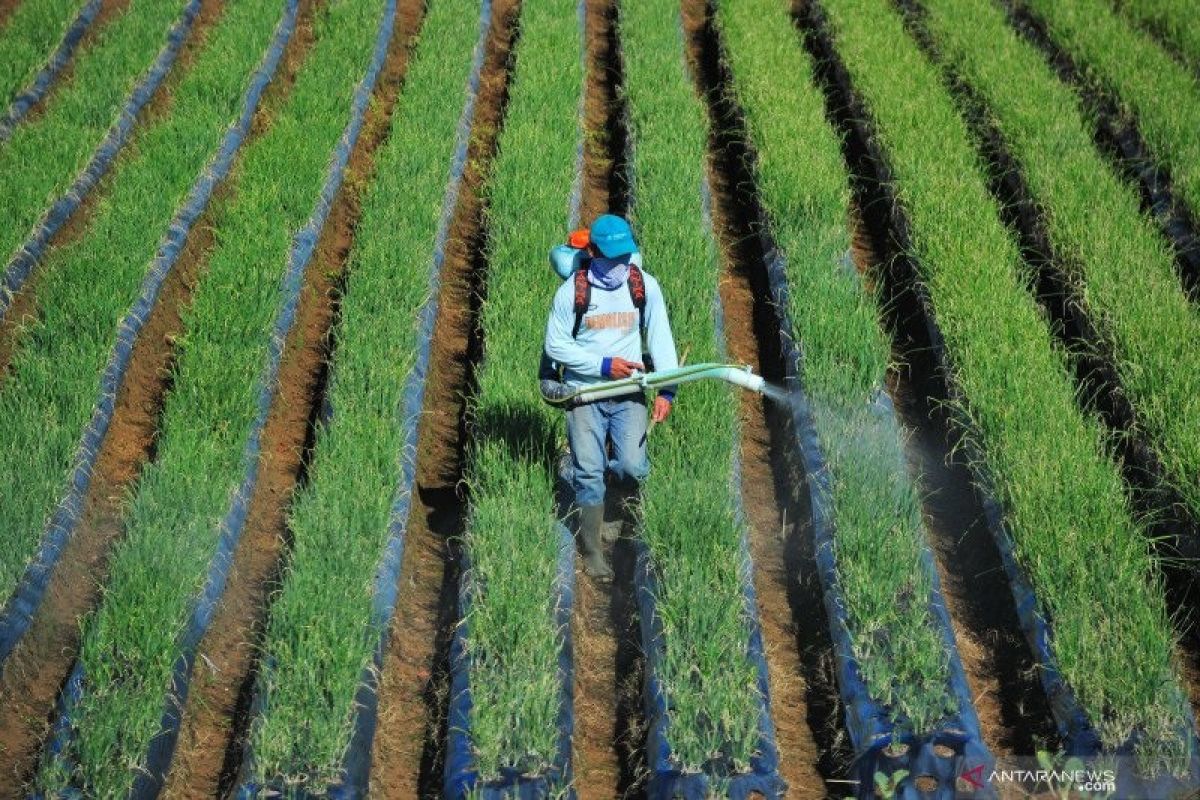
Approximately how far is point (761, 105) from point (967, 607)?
4.04 metres

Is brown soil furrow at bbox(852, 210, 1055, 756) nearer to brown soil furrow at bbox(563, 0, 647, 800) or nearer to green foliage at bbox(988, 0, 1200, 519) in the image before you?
green foliage at bbox(988, 0, 1200, 519)

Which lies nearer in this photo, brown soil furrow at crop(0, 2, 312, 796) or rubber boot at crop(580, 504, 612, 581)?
brown soil furrow at crop(0, 2, 312, 796)

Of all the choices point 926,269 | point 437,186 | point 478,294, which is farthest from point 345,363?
point 926,269

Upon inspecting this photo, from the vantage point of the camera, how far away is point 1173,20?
32.0ft

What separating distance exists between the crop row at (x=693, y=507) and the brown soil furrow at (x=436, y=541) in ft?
2.56

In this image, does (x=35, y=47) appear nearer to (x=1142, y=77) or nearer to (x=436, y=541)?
(x=436, y=541)

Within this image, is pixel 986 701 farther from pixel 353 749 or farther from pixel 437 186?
pixel 437 186

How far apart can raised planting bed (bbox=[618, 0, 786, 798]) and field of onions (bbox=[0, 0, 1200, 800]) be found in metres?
0.02

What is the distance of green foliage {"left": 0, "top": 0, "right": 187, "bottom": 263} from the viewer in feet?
24.8

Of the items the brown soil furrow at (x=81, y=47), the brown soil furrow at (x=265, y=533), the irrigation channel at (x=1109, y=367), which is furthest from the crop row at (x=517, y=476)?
the brown soil furrow at (x=81, y=47)

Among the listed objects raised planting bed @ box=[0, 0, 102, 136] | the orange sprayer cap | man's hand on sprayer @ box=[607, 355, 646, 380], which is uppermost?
raised planting bed @ box=[0, 0, 102, 136]

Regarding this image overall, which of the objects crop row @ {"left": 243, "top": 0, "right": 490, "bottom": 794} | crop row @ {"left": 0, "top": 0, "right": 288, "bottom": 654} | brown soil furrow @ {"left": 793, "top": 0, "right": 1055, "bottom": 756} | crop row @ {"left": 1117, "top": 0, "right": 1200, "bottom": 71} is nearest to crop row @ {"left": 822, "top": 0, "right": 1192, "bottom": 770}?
brown soil furrow @ {"left": 793, "top": 0, "right": 1055, "bottom": 756}

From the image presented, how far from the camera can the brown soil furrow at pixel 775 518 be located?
4715mm

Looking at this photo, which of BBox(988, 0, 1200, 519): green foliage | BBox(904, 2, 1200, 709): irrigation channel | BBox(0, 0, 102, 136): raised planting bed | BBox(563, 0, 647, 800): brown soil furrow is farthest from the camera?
BBox(0, 0, 102, 136): raised planting bed
